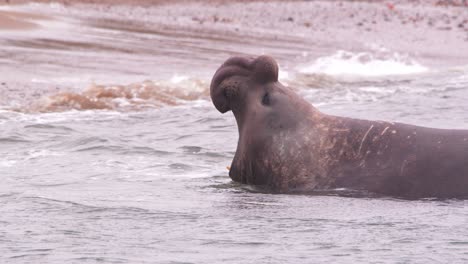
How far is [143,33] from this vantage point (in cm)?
2092

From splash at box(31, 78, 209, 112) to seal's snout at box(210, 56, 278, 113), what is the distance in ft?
16.7

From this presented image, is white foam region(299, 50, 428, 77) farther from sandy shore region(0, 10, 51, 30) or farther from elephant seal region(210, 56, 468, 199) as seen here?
elephant seal region(210, 56, 468, 199)

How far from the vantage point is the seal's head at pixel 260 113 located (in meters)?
8.48

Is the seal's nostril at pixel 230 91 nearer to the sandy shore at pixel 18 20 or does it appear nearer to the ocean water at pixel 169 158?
the ocean water at pixel 169 158

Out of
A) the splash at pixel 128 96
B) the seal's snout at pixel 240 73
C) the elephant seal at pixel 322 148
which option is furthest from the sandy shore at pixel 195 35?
the elephant seal at pixel 322 148

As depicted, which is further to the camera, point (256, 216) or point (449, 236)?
point (256, 216)

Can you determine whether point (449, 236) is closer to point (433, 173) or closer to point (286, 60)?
point (433, 173)

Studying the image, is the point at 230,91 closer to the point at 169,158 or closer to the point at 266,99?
the point at 266,99

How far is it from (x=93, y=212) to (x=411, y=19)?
20073mm

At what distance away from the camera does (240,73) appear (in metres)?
8.69

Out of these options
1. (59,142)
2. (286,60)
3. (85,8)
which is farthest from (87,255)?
(85,8)

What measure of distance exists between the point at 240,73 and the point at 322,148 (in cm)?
83

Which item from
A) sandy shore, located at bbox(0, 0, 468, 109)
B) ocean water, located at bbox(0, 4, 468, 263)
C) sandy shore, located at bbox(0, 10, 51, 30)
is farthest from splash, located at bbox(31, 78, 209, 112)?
sandy shore, located at bbox(0, 10, 51, 30)

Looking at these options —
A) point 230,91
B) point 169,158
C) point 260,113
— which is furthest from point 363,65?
point 260,113
